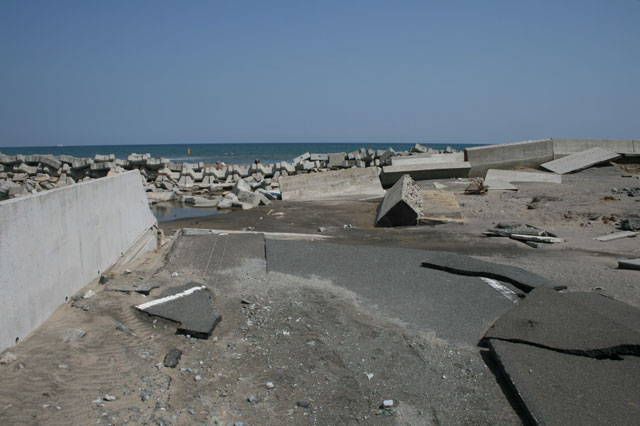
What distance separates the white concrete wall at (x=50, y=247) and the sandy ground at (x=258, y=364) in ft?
0.66

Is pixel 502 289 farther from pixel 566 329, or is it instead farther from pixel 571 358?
pixel 571 358

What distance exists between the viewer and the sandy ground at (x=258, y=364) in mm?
3293

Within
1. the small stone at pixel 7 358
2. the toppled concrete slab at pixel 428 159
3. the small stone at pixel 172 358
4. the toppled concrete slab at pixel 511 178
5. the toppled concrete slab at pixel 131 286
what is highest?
the toppled concrete slab at pixel 428 159

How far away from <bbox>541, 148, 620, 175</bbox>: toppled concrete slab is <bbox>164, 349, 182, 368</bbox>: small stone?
59.6 feet

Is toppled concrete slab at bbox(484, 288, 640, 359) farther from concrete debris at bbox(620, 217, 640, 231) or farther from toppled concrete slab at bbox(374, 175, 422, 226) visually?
toppled concrete slab at bbox(374, 175, 422, 226)

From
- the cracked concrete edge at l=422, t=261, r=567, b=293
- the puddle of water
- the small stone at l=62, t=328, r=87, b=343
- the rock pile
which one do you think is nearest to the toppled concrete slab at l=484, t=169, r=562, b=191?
the rock pile

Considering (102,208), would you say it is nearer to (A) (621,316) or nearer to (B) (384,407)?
(B) (384,407)

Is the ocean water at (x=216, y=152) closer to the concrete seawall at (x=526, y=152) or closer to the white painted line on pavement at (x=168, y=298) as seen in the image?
the concrete seawall at (x=526, y=152)

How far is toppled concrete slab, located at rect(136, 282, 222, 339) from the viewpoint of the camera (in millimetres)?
4542

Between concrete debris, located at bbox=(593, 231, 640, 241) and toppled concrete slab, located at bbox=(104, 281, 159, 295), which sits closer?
toppled concrete slab, located at bbox=(104, 281, 159, 295)

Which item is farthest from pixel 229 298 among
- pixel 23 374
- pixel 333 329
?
pixel 23 374

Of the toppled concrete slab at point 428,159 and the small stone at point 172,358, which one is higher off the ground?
the toppled concrete slab at point 428,159

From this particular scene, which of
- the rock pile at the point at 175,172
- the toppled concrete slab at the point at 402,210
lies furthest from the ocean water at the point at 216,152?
the toppled concrete slab at the point at 402,210

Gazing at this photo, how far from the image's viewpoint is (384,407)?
351cm
